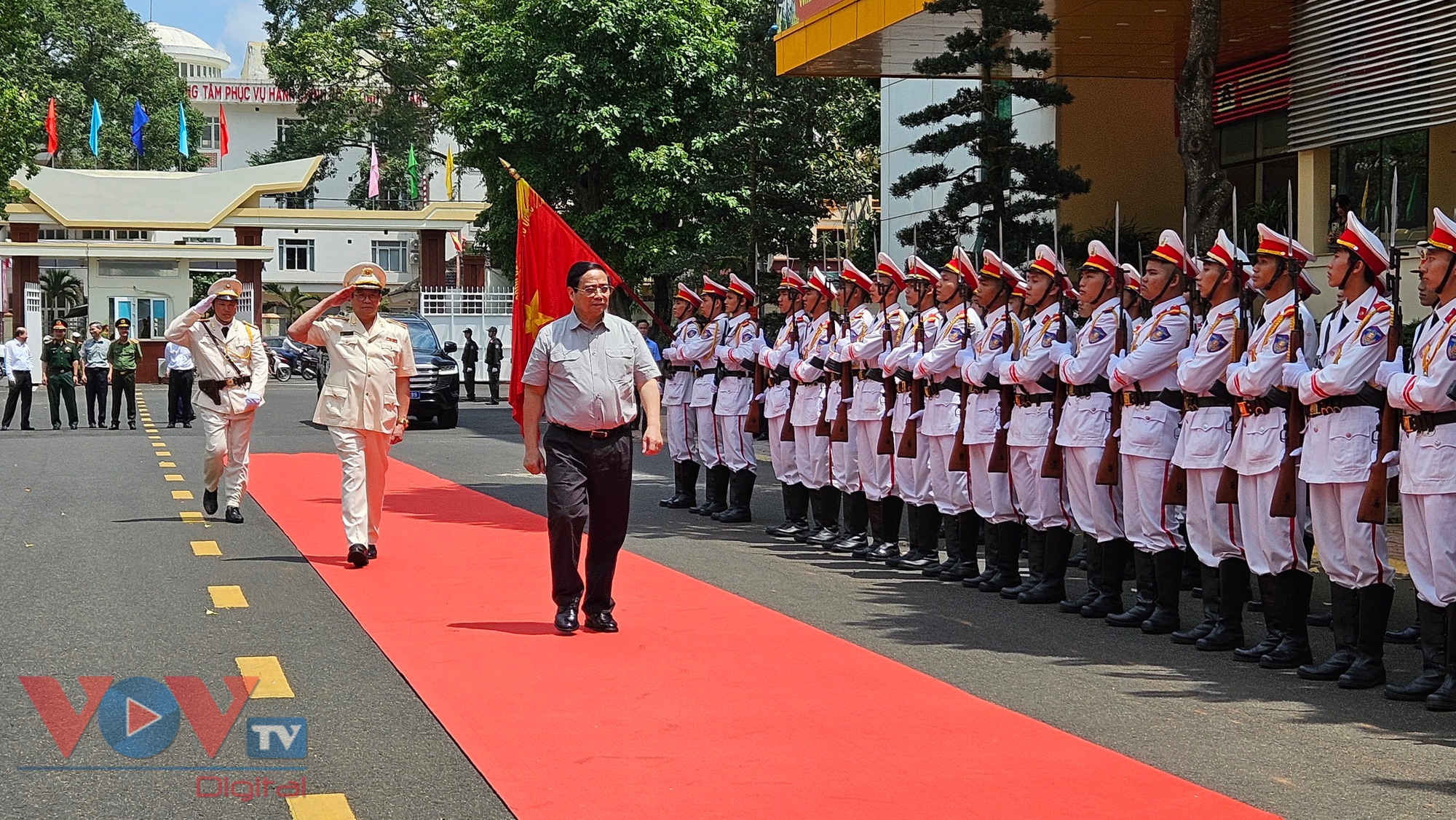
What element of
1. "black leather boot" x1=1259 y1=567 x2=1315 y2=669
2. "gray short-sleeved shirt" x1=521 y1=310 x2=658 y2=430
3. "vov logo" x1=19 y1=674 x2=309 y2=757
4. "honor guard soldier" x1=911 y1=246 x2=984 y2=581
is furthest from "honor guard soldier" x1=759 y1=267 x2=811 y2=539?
"vov logo" x1=19 y1=674 x2=309 y2=757

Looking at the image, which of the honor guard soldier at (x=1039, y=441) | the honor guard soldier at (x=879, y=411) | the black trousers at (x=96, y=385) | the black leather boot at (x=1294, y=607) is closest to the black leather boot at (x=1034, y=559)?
the honor guard soldier at (x=1039, y=441)

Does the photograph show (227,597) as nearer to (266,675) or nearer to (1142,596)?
(266,675)

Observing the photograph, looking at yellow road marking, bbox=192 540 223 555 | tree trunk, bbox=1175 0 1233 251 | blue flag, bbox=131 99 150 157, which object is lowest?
yellow road marking, bbox=192 540 223 555

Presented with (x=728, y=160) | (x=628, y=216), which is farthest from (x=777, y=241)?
(x=628, y=216)

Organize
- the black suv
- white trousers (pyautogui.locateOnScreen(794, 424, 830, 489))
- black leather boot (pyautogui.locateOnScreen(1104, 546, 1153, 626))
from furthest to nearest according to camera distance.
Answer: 1. the black suv
2. white trousers (pyautogui.locateOnScreen(794, 424, 830, 489))
3. black leather boot (pyautogui.locateOnScreen(1104, 546, 1153, 626))

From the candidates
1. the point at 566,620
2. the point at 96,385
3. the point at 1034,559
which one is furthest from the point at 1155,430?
the point at 96,385

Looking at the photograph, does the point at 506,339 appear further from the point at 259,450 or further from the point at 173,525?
the point at 173,525

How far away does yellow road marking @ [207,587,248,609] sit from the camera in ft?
28.7

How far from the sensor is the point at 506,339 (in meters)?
46.4

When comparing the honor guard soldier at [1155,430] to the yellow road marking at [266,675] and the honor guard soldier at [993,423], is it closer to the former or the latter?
the honor guard soldier at [993,423]

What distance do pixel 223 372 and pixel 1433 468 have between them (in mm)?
8741

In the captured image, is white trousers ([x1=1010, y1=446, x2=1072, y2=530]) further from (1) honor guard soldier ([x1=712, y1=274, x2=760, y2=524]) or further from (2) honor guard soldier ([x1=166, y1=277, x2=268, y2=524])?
(2) honor guard soldier ([x1=166, y1=277, x2=268, y2=524])

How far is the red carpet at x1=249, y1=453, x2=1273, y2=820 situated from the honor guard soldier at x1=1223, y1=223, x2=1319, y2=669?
5.94 ft

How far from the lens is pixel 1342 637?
7.33 meters
